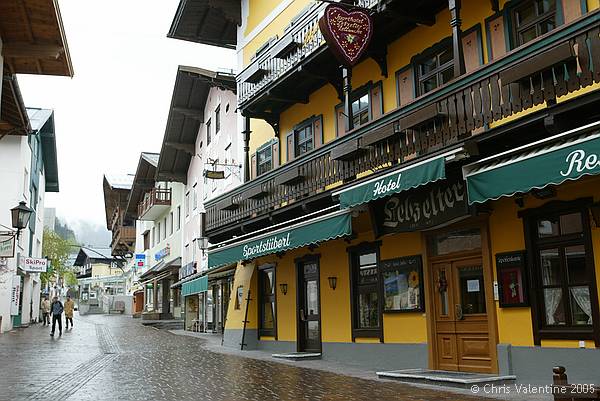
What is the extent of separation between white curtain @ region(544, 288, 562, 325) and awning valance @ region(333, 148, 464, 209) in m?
2.58

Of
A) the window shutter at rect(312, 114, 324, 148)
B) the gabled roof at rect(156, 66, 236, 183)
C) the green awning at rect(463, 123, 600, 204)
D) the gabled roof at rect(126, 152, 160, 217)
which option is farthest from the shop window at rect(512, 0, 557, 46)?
the gabled roof at rect(126, 152, 160, 217)

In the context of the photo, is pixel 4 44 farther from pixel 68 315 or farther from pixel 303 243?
pixel 68 315

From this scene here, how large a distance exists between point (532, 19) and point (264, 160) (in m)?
11.4

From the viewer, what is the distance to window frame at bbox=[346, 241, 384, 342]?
47.3ft

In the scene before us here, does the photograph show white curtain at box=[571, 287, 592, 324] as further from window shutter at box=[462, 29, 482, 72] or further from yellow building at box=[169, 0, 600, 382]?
window shutter at box=[462, 29, 482, 72]

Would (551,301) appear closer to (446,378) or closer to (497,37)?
(446,378)

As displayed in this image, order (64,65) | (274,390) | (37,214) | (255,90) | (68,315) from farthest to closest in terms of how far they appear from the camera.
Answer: (37,214) → (68,315) → (255,90) → (64,65) → (274,390)

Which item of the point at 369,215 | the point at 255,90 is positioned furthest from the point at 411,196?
the point at 255,90

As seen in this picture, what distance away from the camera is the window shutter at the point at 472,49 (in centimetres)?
1226

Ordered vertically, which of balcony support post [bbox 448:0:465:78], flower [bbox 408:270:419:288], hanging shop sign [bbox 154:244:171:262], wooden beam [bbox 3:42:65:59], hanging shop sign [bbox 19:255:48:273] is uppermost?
wooden beam [bbox 3:42:65:59]

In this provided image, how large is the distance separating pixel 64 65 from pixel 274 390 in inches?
359

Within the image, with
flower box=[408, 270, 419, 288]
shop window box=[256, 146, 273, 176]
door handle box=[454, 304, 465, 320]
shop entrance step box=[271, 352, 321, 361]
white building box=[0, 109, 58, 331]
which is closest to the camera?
door handle box=[454, 304, 465, 320]

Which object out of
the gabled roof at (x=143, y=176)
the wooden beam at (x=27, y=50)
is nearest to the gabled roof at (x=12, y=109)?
the wooden beam at (x=27, y=50)

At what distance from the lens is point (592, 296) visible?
379 inches
